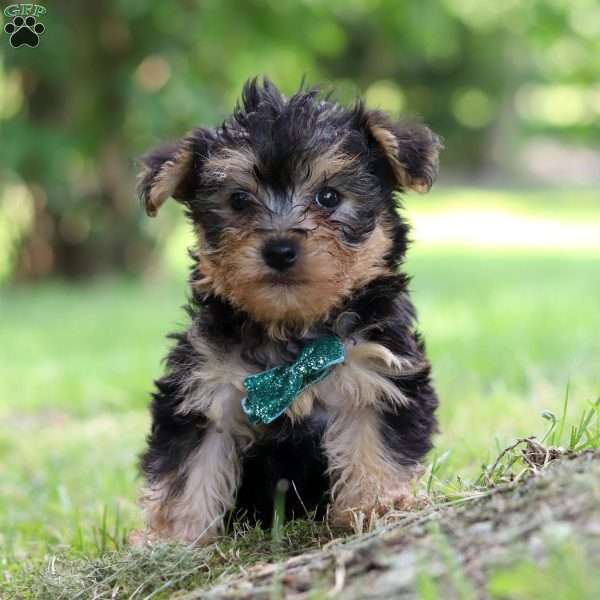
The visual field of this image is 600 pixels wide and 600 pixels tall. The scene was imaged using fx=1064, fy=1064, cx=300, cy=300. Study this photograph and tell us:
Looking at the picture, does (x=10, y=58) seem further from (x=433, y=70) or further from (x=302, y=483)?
(x=433, y=70)

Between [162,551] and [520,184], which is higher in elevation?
[162,551]

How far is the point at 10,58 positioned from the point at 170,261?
6617 millimetres

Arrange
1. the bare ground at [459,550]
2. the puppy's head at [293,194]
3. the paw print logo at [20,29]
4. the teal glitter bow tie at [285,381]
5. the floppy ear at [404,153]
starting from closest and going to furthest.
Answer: the bare ground at [459,550] < the teal glitter bow tie at [285,381] < the puppy's head at [293,194] < the floppy ear at [404,153] < the paw print logo at [20,29]

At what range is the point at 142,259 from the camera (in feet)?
60.1

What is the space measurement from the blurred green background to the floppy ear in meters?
0.15

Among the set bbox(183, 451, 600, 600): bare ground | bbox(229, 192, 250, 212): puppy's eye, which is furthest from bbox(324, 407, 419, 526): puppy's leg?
bbox(229, 192, 250, 212): puppy's eye

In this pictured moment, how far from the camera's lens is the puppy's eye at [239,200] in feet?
14.2

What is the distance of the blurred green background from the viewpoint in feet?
21.2

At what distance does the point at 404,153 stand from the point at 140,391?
5.07 m

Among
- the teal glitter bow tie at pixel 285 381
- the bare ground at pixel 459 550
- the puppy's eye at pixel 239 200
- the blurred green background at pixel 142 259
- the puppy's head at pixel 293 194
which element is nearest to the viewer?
the bare ground at pixel 459 550

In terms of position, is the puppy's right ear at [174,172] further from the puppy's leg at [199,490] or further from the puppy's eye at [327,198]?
the puppy's leg at [199,490]

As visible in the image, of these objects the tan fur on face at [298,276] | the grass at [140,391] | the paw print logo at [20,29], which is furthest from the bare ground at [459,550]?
the paw print logo at [20,29]

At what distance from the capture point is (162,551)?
357cm

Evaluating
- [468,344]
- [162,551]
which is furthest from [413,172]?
[468,344]
